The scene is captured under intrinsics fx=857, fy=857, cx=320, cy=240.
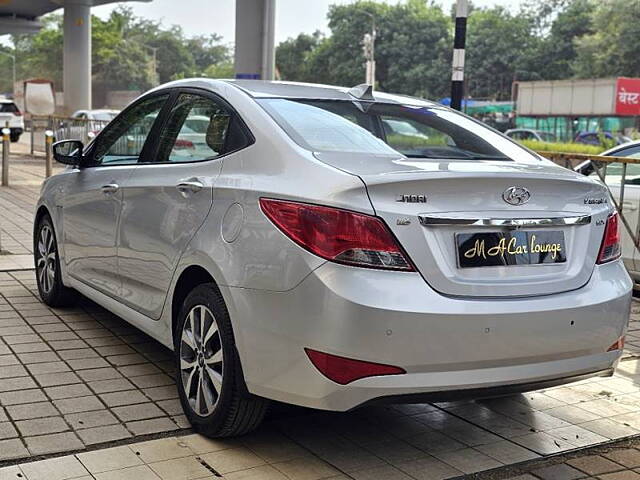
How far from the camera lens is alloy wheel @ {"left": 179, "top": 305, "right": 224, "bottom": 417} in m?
3.86

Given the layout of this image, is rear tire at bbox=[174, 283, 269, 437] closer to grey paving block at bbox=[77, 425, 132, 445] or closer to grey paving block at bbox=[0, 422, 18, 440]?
grey paving block at bbox=[77, 425, 132, 445]

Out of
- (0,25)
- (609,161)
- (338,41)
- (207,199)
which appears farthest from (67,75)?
(338,41)

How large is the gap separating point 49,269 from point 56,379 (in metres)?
1.76

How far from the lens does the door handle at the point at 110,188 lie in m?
5.01

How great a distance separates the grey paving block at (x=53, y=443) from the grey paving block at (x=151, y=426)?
0.90 feet

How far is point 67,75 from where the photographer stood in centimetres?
3238

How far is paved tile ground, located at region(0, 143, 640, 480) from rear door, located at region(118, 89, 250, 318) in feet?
1.70

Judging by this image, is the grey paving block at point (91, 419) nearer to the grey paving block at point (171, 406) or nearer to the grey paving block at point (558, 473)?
the grey paving block at point (171, 406)

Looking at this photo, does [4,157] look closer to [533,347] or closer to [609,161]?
[609,161]

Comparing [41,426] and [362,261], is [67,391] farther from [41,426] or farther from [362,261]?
[362,261]

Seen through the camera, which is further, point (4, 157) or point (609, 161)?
point (4, 157)

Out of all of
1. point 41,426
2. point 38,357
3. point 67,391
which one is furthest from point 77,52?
point 41,426

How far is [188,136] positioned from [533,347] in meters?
2.13

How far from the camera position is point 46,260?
6.36 metres
